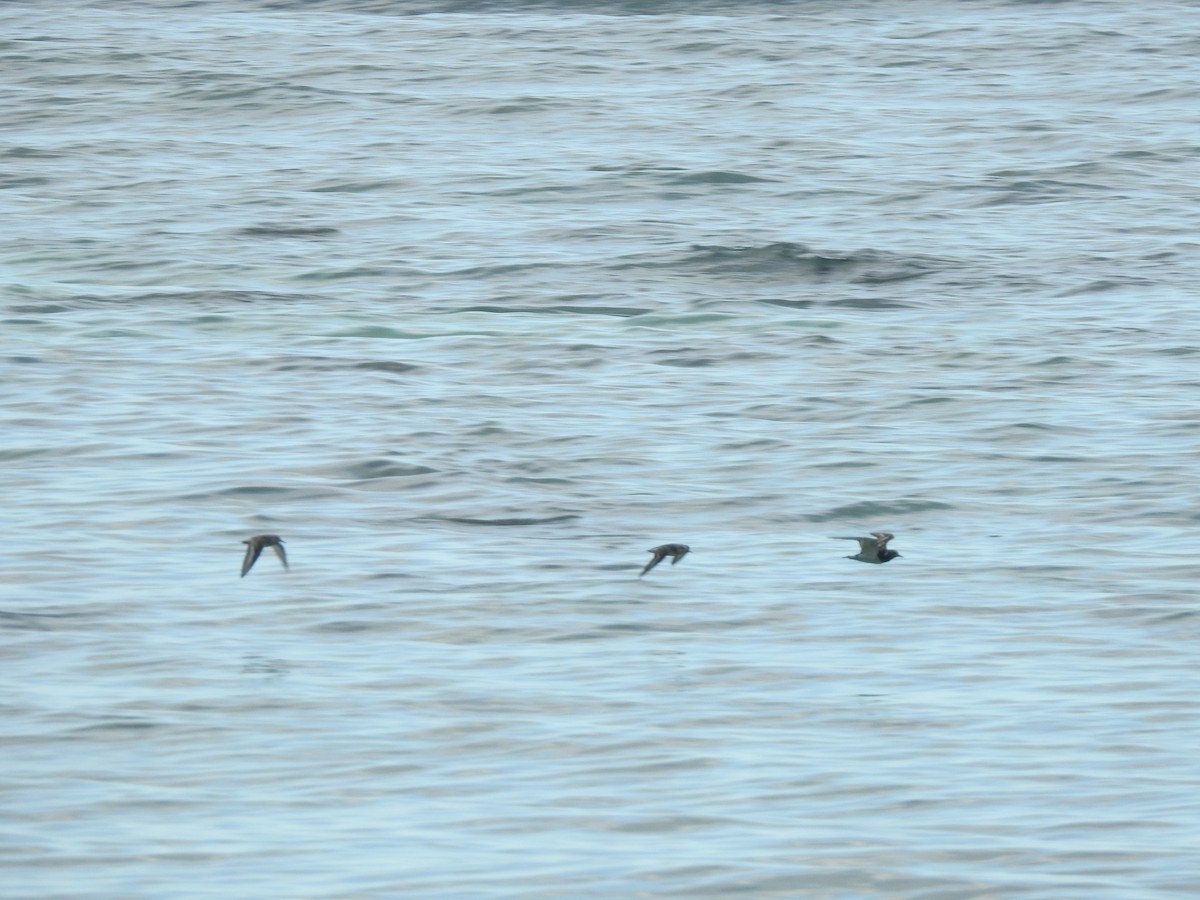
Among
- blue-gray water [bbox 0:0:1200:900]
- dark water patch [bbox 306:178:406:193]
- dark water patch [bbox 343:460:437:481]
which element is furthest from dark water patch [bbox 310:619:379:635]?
dark water patch [bbox 306:178:406:193]

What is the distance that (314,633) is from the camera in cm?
1227

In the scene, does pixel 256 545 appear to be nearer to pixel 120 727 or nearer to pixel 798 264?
pixel 120 727

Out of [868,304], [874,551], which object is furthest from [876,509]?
[868,304]

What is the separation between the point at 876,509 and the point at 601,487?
174 centimetres

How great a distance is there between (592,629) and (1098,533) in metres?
3.50

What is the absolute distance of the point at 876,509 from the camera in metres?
14.9

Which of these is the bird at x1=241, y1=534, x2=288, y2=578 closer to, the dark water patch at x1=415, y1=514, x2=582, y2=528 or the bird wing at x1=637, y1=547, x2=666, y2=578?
the bird wing at x1=637, y1=547, x2=666, y2=578

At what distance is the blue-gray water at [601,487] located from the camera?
9.70m

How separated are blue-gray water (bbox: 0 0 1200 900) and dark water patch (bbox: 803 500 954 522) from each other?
4cm


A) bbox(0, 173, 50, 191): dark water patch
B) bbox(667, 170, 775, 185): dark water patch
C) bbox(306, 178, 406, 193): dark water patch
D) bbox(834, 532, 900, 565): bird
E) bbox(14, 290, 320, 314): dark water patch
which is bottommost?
bbox(667, 170, 775, 185): dark water patch

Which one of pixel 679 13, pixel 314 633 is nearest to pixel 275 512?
pixel 314 633

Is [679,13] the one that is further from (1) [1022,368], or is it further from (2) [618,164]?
(1) [1022,368]

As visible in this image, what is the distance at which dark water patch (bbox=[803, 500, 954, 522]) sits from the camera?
14719 mm

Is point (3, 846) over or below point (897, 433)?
over
